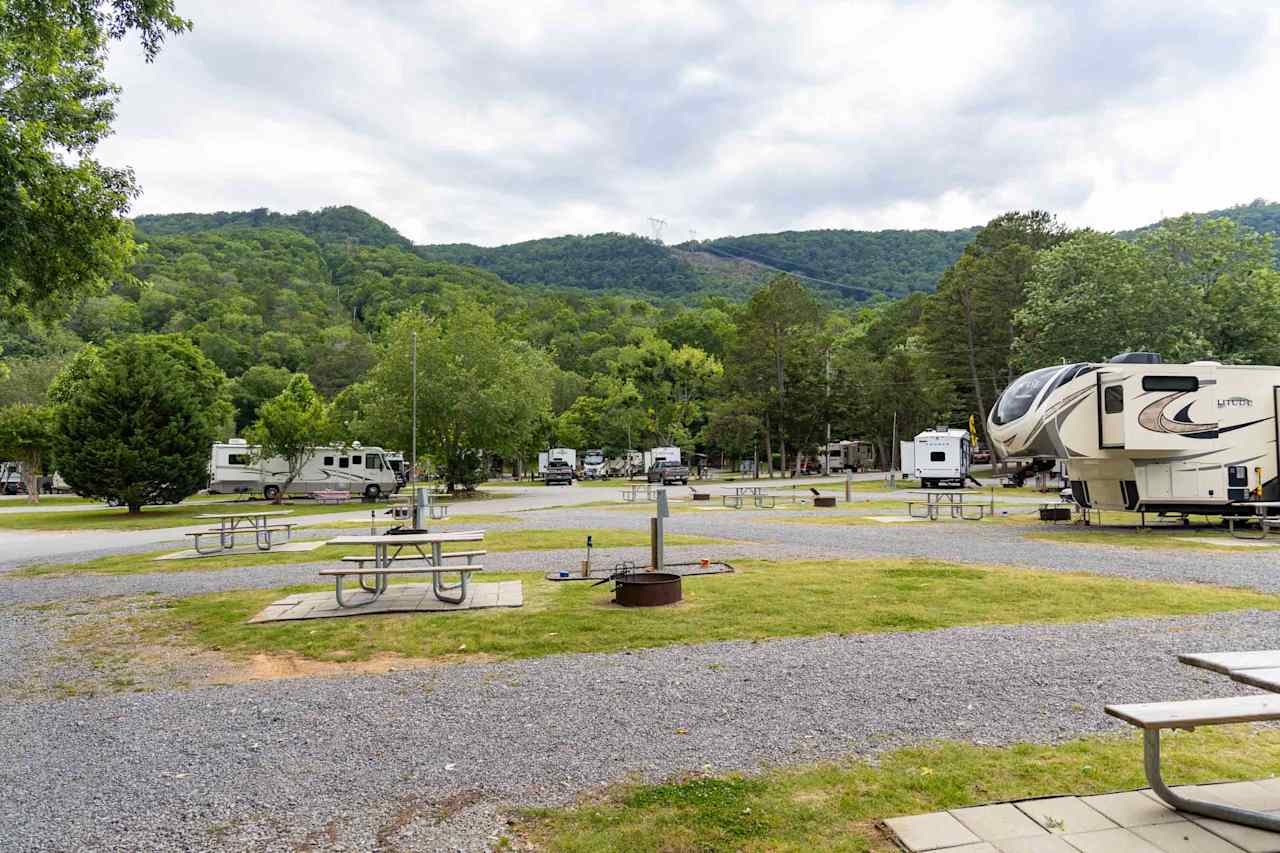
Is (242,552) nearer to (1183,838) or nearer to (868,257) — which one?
(1183,838)

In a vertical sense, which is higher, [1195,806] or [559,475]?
[559,475]

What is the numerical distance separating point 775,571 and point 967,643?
12.6ft

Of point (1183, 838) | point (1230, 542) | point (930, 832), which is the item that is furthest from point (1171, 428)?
point (930, 832)

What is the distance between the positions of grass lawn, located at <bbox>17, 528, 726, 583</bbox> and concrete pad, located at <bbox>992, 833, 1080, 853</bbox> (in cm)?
988

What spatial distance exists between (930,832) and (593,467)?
56.5 meters

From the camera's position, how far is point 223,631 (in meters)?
6.67

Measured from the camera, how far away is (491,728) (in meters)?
4.13

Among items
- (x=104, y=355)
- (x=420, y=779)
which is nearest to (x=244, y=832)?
(x=420, y=779)

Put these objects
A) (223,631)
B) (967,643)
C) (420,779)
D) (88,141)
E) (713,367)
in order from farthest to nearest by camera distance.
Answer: (713,367) → (88,141) → (223,631) → (967,643) → (420,779)

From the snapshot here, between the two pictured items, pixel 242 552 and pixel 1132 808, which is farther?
pixel 242 552

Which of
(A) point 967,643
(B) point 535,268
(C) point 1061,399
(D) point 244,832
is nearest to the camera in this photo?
(D) point 244,832

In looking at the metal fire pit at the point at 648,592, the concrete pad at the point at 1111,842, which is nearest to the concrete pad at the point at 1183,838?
the concrete pad at the point at 1111,842

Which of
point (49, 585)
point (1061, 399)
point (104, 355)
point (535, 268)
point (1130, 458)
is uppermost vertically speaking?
point (535, 268)

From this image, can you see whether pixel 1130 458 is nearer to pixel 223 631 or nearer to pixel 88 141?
pixel 223 631
